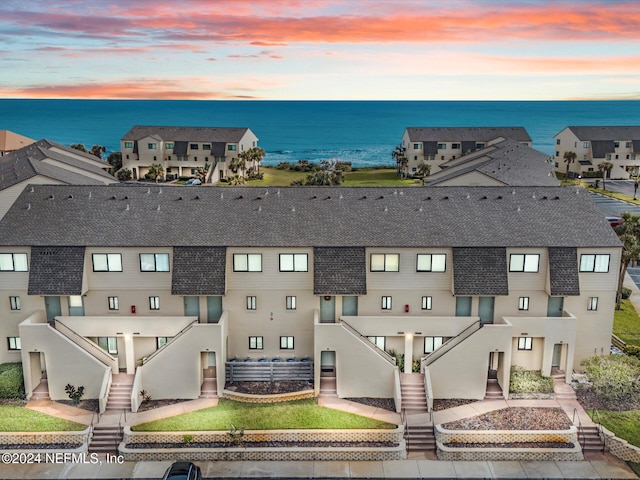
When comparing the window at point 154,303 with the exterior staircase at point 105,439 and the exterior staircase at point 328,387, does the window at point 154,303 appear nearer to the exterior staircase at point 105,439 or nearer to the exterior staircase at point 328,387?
the exterior staircase at point 105,439

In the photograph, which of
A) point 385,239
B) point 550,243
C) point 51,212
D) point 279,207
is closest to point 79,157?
point 51,212

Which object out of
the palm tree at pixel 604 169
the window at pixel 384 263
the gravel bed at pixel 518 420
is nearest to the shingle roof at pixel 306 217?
the window at pixel 384 263

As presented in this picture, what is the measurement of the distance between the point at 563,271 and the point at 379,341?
11679 mm

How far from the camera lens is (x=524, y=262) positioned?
116 feet

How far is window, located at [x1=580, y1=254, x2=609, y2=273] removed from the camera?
35219 mm

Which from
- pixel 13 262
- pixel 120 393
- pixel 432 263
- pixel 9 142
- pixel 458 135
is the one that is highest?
pixel 458 135

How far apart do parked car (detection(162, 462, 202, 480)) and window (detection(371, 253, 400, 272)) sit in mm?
15196

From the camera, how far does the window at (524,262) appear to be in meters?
35.2

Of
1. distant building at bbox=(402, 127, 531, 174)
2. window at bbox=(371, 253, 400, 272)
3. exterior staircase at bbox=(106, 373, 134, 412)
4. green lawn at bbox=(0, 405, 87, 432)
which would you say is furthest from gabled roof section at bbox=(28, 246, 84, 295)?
distant building at bbox=(402, 127, 531, 174)

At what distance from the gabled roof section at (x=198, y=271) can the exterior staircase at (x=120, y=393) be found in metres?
5.93

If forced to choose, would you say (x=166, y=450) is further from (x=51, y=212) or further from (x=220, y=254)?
(x=51, y=212)

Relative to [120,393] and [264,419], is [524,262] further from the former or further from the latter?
[120,393]

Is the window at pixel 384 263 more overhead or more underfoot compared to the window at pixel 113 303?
more overhead

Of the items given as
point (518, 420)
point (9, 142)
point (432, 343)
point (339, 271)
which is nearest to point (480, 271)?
point (432, 343)
